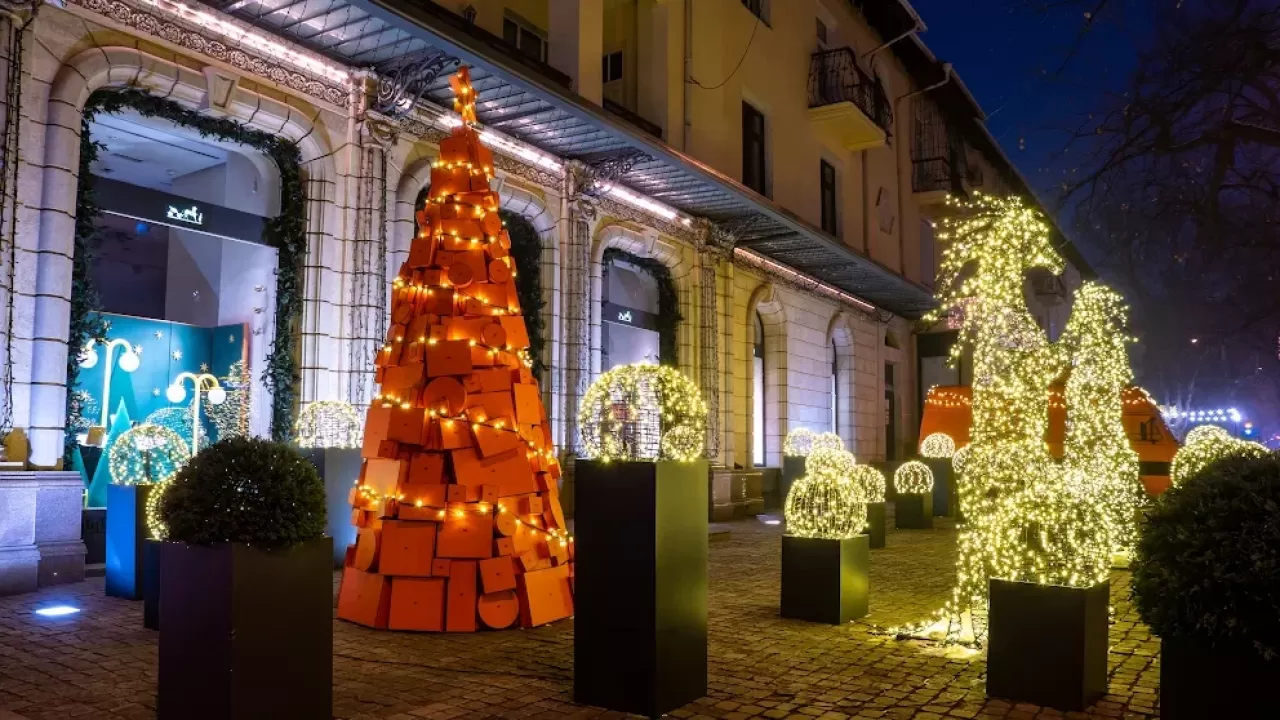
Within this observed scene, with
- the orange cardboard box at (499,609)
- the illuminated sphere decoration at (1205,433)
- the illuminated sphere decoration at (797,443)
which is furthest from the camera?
the illuminated sphere decoration at (797,443)

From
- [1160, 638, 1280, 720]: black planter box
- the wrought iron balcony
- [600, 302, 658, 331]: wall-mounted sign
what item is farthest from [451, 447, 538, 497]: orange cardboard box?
the wrought iron balcony

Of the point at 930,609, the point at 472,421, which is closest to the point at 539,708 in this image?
the point at 472,421

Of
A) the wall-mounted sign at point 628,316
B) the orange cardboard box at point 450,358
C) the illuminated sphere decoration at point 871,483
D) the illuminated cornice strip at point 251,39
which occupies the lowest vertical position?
the illuminated sphere decoration at point 871,483

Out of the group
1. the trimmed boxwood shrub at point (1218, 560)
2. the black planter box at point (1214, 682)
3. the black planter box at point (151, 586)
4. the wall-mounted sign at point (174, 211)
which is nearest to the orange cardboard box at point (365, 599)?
the black planter box at point (151, 586)

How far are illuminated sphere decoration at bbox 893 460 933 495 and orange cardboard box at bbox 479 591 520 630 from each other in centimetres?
1007

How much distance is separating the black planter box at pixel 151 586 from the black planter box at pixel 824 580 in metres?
4.89

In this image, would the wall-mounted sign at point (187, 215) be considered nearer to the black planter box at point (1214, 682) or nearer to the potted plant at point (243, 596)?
the potted plant at point (243, 596)

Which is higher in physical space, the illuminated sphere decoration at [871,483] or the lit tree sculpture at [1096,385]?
the lit tree sculpture at [1096,385]

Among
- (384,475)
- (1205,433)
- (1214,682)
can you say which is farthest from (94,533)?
(1205,433)

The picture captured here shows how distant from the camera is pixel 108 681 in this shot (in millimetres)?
5504

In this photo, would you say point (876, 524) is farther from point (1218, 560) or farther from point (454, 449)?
point (1218, 560)

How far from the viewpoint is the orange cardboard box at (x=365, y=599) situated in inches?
279

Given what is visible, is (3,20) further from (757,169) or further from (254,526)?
(757,169)

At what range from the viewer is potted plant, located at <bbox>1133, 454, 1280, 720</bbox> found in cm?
341
